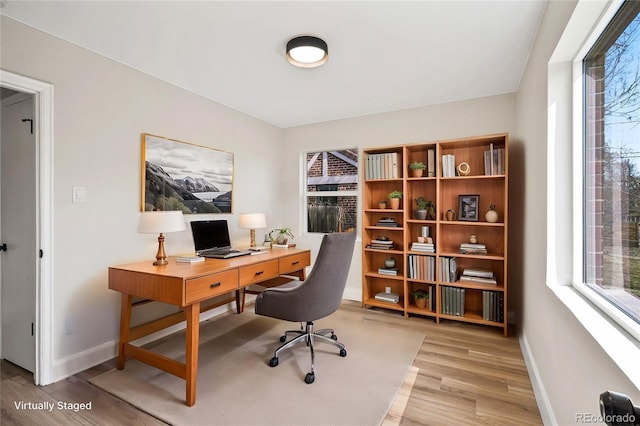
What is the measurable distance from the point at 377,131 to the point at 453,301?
2.12 metres

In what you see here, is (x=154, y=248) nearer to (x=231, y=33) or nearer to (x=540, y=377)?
(x=231, y=33)

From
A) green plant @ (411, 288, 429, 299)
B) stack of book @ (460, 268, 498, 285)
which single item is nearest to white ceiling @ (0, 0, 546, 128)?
stack of book @ (460, 268, 498, 285)

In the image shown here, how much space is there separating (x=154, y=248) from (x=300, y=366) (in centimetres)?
165

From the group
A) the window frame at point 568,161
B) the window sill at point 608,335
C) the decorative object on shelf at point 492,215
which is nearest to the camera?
the window sill at point 608,335

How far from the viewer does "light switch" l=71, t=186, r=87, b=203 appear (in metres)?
2.13

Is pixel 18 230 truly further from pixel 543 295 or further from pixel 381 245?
pixel 543 295

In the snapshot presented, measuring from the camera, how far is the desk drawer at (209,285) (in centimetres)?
183

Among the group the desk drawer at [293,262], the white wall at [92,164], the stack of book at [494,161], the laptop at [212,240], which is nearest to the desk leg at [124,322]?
the white wall at [92,164]

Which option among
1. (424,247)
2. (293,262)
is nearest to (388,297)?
(424,247)

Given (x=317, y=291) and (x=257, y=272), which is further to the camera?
(x=257, y=272)

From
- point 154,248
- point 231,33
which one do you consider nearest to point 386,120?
point 231,33

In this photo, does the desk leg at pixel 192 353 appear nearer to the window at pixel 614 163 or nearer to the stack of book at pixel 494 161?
the window at pixel 614 163

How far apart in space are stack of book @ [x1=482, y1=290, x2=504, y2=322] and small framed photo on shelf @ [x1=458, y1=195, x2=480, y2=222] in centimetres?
74

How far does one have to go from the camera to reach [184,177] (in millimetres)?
2916
